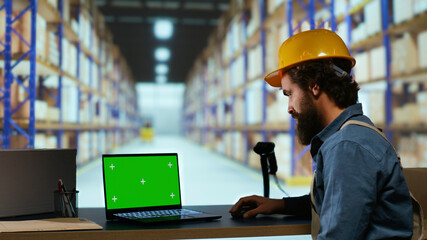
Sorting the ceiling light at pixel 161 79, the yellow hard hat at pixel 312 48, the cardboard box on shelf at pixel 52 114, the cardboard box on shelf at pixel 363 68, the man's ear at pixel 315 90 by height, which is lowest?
the man's ear at pixel 315 90

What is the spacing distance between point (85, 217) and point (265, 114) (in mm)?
6924

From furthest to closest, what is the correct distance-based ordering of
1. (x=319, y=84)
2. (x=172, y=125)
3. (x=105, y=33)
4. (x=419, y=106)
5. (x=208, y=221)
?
(x=172, y=125)
(x=105, y=33)
(x=419, y=106)
(x=208, y=221)
(x=319, y=84)

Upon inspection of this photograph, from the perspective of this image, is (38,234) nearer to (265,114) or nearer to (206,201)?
(206,201)

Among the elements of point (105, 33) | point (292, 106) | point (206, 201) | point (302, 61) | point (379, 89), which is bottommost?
point (206, 201)

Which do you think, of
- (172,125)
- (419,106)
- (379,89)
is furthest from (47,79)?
(172,125)

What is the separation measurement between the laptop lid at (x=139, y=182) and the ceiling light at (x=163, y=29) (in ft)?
51.2

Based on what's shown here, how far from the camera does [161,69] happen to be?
1236 inches

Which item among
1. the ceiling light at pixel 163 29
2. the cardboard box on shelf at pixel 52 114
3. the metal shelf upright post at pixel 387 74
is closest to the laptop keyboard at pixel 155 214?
the metal shelf upright post at pixel 387 74

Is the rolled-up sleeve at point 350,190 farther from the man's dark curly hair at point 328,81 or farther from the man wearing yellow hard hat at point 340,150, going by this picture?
the man's dark curly hair at point 328,81

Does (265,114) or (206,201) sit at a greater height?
(265,114)

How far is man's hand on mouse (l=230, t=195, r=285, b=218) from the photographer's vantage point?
1.77 m

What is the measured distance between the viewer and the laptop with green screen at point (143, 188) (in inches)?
68.2

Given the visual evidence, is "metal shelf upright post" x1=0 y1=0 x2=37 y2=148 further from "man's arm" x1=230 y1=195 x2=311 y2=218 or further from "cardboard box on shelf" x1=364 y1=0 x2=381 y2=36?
"cardboard box on shelf" x1=364 y1=0 x2=381 y2=36

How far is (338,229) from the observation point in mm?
1192
